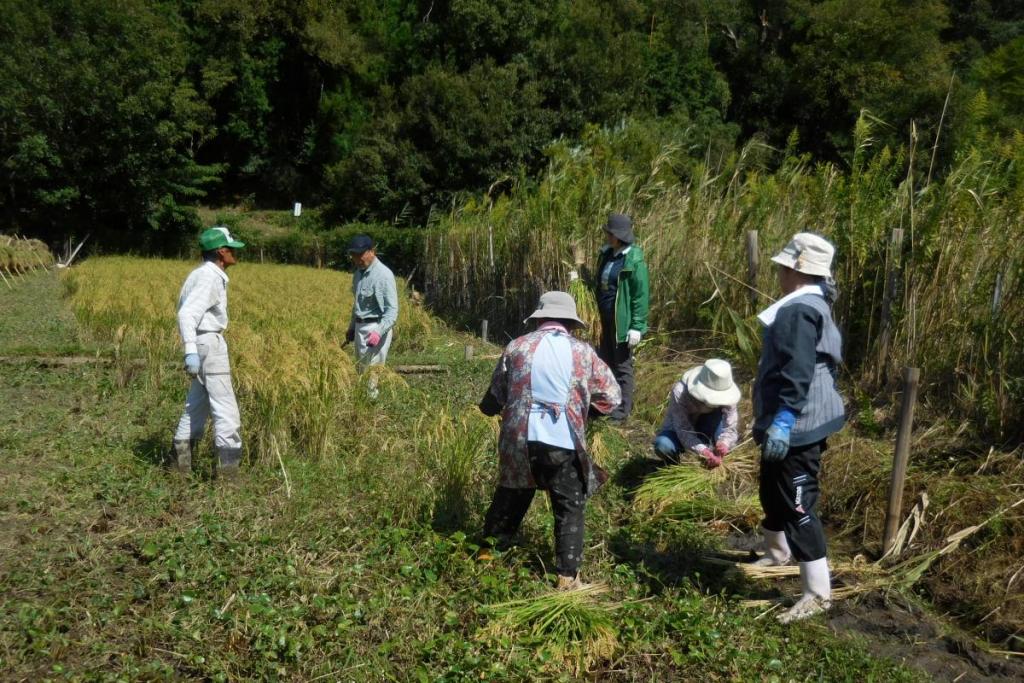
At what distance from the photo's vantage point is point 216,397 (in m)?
5.93

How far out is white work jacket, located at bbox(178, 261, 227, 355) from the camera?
18.8 feet

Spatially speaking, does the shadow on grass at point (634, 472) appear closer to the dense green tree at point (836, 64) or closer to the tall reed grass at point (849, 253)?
the tall reed grass at point (849, 253)

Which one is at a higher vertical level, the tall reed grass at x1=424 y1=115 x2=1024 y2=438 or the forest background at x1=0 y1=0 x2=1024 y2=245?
the forest background at x1=0 y1=0 x2=1024 y2=245

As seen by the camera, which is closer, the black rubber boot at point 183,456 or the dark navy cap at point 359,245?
the black rubber boot at point 183,456

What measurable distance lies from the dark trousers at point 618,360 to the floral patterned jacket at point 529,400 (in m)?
2.82

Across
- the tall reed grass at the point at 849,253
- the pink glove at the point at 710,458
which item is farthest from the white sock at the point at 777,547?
the tall reed grass at the point at 849,253

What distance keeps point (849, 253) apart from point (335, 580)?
4885 mm

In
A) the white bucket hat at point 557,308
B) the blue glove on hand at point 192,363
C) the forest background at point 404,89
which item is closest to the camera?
the white bucket hat at point 557,308

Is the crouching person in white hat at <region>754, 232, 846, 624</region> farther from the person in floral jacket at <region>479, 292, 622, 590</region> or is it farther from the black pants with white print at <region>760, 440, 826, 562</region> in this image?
the person in floral jacket at <region>479, 292, 622, 590</region>

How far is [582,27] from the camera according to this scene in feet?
104

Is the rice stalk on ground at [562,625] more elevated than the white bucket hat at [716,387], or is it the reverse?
the white bucket hat at [716,387]

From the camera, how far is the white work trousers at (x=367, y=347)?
313 inches

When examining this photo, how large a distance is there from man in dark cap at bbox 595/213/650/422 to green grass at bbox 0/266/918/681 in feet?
4.00

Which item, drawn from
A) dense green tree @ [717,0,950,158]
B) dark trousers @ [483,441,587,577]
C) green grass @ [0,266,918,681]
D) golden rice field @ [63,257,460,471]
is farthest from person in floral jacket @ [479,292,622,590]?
dense green tree @ [717,0,950,158]
